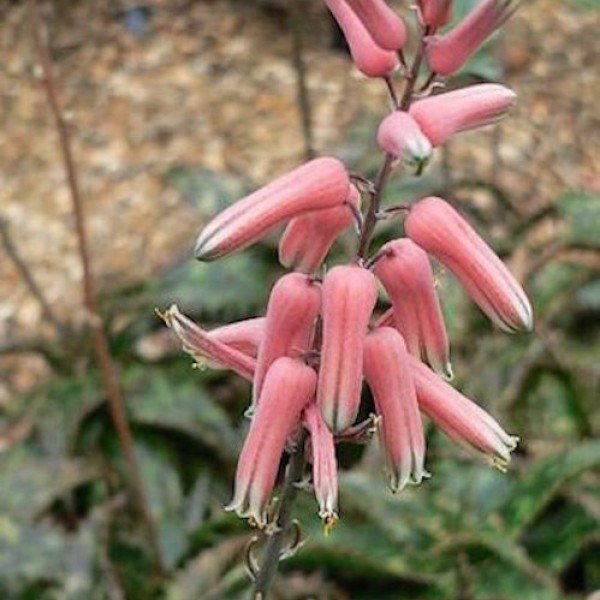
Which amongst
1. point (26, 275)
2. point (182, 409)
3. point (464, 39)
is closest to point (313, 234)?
point (464, 39)

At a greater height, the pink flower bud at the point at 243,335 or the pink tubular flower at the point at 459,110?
the pink tubular flower at the point at 459,110

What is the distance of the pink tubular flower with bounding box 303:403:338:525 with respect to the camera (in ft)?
7.27

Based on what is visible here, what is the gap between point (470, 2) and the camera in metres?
2.99

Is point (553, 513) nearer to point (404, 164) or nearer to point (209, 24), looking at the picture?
point (404, 164)

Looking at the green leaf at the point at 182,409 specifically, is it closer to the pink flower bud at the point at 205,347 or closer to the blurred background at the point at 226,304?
the blurred background at the point at 226,304

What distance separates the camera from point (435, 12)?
2131mm

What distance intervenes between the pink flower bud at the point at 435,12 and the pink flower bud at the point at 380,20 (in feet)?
0.19

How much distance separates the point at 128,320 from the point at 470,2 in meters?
3.02

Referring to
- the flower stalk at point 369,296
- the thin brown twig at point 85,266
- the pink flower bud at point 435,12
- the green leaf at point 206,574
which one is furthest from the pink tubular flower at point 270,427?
the green leaf at point 206,574

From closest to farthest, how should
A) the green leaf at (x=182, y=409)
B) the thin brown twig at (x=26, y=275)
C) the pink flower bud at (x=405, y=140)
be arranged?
the pink flower bud at (x=405, y=140) < the thin brown twig at (x=26, y=275) < the green leaf at (x=182, y=409)

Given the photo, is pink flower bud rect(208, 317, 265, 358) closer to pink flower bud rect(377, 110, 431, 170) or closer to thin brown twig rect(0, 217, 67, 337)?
pink flower bud rect(377, 110, 431, 170)

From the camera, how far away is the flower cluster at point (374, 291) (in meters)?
2.17

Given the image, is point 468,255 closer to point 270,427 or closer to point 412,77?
point 412,77

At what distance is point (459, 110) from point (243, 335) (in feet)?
1.60
